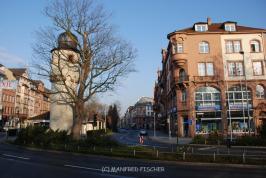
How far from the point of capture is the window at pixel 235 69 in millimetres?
46812

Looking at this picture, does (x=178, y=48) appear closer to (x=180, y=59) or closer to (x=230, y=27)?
(x=180, y=59)

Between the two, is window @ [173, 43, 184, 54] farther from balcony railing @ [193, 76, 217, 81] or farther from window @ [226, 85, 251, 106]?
window @ [226, 85, 251, 106]

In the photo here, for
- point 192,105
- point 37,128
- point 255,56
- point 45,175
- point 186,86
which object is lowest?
point 45,175

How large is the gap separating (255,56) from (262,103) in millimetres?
7996

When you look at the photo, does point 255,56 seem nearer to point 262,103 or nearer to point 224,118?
point 262,103

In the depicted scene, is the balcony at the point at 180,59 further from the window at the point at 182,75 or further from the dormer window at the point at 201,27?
the dormer window at the point at 201,27

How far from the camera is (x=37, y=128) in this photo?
29156mm

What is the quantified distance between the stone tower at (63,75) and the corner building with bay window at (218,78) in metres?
16.4

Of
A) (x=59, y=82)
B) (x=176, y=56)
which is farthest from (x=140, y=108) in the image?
(x=59, y=82)

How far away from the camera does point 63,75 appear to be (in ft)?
97.1

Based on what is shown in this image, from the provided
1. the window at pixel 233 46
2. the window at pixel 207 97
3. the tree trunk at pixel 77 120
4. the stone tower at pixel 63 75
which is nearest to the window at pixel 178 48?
the window at pixel 207 97

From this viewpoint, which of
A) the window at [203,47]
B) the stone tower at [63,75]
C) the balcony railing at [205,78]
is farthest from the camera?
the window at [203,47]

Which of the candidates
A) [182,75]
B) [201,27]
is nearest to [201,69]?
[182,75]

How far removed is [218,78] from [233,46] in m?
6.31
